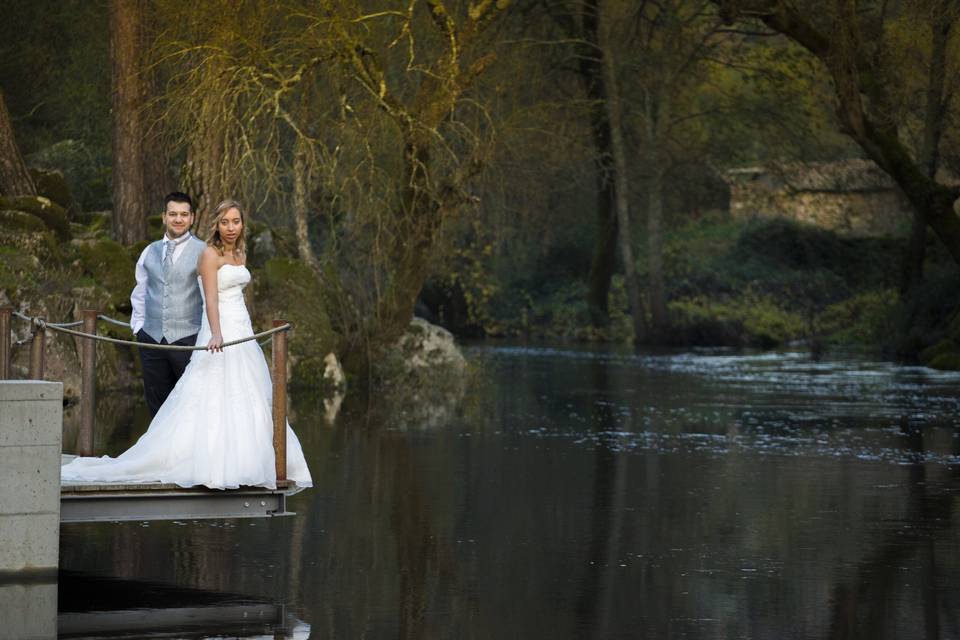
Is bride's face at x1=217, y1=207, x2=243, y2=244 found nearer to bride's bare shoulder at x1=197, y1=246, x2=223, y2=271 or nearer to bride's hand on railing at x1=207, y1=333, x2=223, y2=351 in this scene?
bride's bare shoulder at x1=197, y1=246, x2=223, y2=271

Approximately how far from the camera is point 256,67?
24.4 metres

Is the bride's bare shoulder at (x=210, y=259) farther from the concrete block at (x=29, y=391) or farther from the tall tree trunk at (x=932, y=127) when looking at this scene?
the tall tree trunk at (x=932, y=127)

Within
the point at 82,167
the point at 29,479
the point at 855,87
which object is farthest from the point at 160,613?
the point at 82,167

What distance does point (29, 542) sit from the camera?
9.52 metres

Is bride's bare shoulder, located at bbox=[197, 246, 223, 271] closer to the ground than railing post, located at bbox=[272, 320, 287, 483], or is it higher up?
higher up

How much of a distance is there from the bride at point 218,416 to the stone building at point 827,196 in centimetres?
3479

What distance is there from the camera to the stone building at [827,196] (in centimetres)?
4862

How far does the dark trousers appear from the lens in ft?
39.8

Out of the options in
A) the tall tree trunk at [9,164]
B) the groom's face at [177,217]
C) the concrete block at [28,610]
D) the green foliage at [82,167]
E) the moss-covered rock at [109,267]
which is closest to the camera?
the concrete block at [28,610]

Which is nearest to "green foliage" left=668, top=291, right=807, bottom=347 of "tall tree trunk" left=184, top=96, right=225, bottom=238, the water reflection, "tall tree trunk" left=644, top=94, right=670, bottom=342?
"tall tree trunk" left=644, top=94, right=670, bottom=342

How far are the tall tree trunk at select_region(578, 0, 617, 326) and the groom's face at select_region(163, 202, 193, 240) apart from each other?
3349 centimetres

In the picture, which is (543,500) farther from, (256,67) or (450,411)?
(256,67)

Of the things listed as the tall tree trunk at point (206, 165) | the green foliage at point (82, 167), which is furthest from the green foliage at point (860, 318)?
the tall tree trunk at point (206, 165)

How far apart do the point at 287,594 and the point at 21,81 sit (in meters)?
30.0
